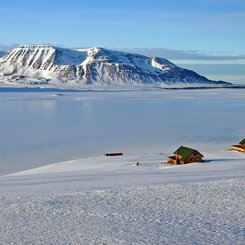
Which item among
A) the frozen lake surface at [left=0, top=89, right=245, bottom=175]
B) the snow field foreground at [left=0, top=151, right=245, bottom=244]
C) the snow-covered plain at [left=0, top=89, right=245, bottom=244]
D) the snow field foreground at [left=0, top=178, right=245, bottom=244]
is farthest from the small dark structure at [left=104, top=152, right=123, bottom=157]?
the snow field foreground at [left=0, top=178, right=245, bottom=244]

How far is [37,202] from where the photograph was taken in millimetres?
11609

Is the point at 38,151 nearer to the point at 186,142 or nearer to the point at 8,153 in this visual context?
the point at 8,153

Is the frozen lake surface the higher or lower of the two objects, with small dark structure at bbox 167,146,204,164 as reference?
lower

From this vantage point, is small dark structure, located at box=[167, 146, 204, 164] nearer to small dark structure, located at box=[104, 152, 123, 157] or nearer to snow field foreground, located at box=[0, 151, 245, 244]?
small dark structure, located at box=[104, 152, 123, 157]

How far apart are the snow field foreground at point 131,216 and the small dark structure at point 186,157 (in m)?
7.83

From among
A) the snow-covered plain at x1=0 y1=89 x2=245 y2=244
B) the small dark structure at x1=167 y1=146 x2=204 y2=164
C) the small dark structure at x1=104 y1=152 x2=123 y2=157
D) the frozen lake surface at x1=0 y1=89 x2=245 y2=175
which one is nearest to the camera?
the snow-covered plain at x1=0 y1=89 x2=245 y2=244

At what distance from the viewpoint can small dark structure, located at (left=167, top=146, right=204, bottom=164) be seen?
2120 centimetres

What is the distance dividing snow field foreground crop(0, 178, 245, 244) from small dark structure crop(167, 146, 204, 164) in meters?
7.83

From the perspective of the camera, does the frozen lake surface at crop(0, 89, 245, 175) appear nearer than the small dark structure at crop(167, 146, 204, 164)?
No

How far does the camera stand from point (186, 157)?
21.2 m

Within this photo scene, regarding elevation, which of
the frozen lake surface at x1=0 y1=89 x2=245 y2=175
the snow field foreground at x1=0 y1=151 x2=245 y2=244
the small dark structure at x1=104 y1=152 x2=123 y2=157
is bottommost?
the frozen lake surface at x1=0 y1=89 x2=245 y2=175

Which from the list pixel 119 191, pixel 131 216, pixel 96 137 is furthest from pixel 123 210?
pixel 96 137

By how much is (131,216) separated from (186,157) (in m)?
11.2

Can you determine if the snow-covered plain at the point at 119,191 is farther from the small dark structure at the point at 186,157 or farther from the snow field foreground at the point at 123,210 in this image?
the small dark structure at the point at 186,157
